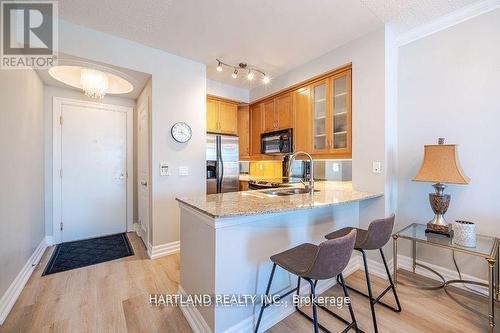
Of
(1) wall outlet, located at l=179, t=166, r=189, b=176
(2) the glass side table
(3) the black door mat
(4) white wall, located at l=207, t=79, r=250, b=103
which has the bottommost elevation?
(3) the black door mat

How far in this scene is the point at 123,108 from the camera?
11.6ft

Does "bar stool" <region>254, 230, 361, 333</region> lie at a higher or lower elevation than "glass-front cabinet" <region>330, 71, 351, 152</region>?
lower

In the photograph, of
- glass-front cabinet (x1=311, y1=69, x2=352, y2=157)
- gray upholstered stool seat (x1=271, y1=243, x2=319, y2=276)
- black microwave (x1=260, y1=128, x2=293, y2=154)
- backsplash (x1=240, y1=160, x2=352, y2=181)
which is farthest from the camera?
black microwave (x1=260, y1=128, x2=293, y2=154)

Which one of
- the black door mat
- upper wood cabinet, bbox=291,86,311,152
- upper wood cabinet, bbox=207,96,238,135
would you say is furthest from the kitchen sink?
the black door mat

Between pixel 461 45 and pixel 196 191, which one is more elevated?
pixel 461 45

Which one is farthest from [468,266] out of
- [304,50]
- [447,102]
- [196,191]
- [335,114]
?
[196,191]

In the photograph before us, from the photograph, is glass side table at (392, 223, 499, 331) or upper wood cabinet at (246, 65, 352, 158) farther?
upper wood cabinet at (246, 65, 352, 158)

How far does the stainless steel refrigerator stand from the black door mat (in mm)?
1451

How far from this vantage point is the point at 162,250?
2.75 metres

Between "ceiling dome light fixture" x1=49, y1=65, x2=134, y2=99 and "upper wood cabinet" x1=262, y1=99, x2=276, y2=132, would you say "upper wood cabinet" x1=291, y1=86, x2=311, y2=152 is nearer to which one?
"upper wood cabinet" x1=262, y1=99, x2=276, y2=132

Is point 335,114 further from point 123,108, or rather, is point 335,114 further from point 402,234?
point 123,108

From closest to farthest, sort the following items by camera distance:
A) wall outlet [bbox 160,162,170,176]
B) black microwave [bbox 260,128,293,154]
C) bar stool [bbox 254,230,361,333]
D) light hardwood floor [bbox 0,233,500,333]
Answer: bar stool [bbox 254,230,361,333] → light hardwood floor [bbox 0,233,500,333] → wall outlet [bbox 160,162,170,176] → black microwave [bbox 260,128,293,154]

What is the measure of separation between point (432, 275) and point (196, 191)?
2.95 meters

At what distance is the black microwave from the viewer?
11.2 feet
